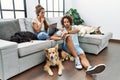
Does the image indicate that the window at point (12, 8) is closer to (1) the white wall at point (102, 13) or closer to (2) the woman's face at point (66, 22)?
(2) the woman's face at point (66, 22)

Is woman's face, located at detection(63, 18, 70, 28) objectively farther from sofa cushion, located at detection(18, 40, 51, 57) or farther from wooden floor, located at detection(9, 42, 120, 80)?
wooden floor, located at detection(9, 42, 120, 80)

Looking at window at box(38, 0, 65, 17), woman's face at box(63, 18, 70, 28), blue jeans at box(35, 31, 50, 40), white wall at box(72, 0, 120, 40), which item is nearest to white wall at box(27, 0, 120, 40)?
white wall at box(72, 0, 120, 40)

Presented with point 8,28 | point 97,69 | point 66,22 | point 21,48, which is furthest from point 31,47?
point 97,69

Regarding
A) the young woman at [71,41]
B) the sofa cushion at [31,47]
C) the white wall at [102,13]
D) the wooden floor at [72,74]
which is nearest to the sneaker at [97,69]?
the wooden floor at [72,74]

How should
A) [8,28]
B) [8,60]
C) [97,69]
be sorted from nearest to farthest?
[8,60]
[97,69]
[8,28]

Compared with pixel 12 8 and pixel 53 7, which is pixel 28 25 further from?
pixel 53 7

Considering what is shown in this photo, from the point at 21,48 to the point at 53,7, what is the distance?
A: 2.97 m

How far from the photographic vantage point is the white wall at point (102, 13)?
14.2ft

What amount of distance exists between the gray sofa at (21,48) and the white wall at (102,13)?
5.27 ft

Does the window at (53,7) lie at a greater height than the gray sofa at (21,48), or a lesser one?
greater

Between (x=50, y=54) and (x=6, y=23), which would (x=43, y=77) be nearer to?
(x=50, y=54)

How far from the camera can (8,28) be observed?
97.7 inches

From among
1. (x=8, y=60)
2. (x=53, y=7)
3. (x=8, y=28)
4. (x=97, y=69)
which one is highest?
(x=53, y=7)

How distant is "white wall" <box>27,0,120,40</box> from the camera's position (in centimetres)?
434
